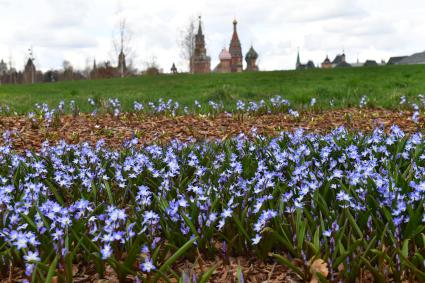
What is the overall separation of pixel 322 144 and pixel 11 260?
11.1 ft

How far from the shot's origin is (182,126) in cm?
837

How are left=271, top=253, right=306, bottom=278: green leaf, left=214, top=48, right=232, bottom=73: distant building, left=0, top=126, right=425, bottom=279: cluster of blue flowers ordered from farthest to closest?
left=214, top=48, right=232, bottom=73: distant building < left=0, top=126, right=425, bottom=279: cluster of blue flowers < left=271, top=253, right=306, bottom=278: green leaf

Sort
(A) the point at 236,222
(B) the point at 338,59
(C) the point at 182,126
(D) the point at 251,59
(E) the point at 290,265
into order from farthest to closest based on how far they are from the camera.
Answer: (B) the point at 338,59, (D) the point at 251,59, (C) the point at 182,126, (A) the point at 236,222, (E) the point at 290,265

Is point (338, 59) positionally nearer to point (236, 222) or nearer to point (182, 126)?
point (182, 126)

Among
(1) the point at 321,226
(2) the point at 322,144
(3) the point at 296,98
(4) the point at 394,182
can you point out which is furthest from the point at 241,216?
(3) the point at 296,98

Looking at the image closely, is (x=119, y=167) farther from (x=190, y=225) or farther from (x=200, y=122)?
(x=200, y=122)

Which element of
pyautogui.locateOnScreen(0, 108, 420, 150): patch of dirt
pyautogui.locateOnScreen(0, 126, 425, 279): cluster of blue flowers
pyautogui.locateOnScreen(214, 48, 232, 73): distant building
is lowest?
pyautogui.locateOnScreen(0, 126, 425, 279): cluster of blue flowers

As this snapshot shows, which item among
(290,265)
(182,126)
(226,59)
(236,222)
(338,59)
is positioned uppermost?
(338,59)

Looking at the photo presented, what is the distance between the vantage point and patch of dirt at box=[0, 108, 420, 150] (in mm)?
7422

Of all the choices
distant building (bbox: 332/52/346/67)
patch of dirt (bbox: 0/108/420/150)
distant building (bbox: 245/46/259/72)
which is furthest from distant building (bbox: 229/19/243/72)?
patch of dirt (bbox: 0/108/420/150)

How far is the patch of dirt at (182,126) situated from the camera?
292 inches

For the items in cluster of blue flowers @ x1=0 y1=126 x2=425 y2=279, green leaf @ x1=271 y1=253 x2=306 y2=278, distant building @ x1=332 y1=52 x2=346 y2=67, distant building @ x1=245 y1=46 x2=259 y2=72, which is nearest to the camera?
green leaf @ x1=271 y1=253 x2=306 y2=278

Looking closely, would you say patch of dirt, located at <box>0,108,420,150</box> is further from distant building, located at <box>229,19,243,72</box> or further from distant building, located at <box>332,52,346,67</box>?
distant building, located at <box>332,52,346,67</box>

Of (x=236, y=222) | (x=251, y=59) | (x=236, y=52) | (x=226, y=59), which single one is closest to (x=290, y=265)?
(x=236, y=222)
